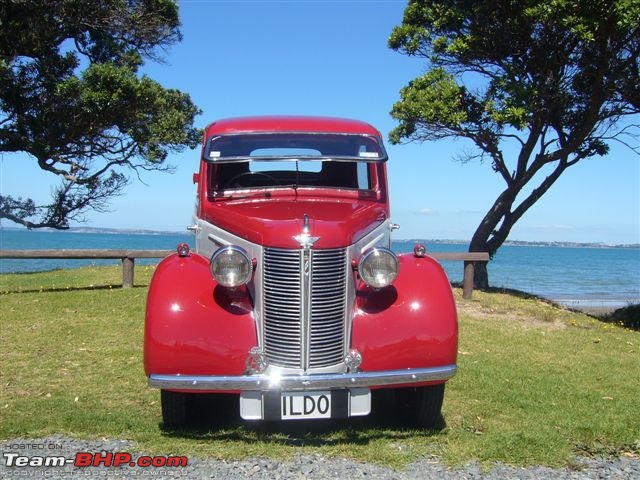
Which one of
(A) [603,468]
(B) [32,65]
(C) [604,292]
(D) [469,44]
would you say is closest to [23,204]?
(B) [32,65]

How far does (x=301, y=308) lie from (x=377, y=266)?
588mm

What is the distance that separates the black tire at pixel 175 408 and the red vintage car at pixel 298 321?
0.03 feet

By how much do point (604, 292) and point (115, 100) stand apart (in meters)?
23.1

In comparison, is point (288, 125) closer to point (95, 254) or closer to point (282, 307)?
point (282, 307)

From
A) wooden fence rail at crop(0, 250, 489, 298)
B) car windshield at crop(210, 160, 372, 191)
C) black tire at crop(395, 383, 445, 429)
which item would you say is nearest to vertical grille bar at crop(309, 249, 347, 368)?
black tire at crop(395, 383, 445, 429)

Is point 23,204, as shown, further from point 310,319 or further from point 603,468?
point 603,468

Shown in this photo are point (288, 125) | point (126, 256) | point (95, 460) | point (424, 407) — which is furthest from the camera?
point (126, 256)

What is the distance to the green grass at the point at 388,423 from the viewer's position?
3.96 metres

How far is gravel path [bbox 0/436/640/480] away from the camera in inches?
137

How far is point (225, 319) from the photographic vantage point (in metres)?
3.95

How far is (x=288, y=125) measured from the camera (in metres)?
5.35

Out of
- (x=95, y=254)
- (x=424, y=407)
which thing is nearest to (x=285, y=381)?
(x=424, y=407)

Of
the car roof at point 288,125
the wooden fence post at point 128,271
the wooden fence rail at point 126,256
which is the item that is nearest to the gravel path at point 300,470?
the car roof at point 288,125

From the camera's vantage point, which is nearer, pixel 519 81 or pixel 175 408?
pixel 175 408
